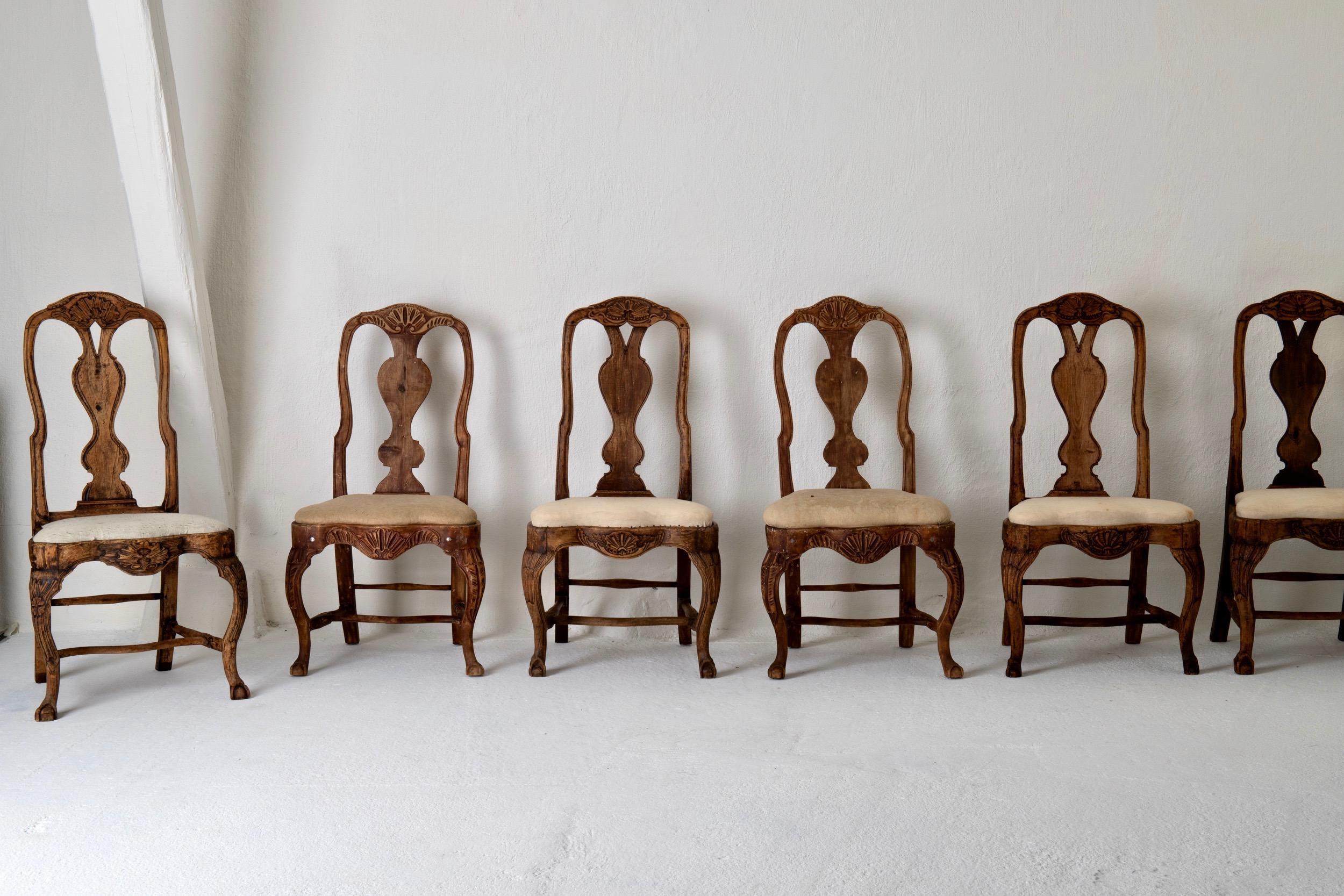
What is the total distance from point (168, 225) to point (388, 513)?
1.21 m

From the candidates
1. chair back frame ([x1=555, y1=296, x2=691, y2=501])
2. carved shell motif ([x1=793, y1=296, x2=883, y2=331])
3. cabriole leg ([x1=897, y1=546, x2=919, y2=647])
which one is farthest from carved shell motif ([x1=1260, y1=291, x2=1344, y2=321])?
chair back frame ([x1=555, y1=296, x2=691, y2=501])

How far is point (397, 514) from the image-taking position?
9.85 ft

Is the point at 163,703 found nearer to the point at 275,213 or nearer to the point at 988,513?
the point at 275,213

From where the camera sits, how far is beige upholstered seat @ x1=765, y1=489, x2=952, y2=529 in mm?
2922

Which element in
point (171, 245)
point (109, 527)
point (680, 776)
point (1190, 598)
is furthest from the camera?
point (171, 245)

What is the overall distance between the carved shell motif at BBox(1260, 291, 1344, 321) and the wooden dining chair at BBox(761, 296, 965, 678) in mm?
1159

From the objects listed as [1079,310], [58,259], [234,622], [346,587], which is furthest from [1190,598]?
[58,259]

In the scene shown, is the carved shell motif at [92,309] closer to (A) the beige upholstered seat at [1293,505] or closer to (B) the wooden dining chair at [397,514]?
(B) the wooden dining chair at [397,514]

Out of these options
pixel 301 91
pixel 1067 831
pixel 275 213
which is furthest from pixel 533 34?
pixel 1067 831

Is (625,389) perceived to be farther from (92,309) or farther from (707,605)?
(92,309)

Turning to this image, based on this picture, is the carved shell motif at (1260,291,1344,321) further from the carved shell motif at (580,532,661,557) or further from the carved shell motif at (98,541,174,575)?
the carved shell motif at (98,541,174,575)

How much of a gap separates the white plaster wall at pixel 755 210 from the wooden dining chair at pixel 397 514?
0.53 ft

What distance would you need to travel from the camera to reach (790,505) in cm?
297

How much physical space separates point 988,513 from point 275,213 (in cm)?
271
